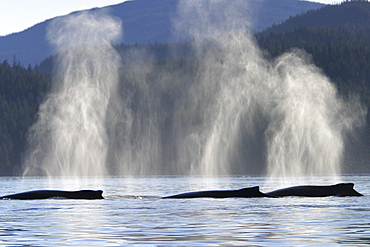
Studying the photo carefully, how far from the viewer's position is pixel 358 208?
111ft

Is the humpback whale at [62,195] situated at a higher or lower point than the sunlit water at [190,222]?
higher

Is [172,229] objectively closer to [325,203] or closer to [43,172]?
[325,203]

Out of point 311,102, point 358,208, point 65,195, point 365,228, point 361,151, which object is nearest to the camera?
point 365,228

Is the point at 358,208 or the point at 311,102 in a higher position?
the point at 311,102

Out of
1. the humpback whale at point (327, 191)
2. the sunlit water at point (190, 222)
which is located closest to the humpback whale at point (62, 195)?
the sunlit water at point (190, 222)

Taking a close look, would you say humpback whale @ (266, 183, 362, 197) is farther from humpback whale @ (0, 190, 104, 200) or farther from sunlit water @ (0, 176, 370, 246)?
humpback whale @ (0, 190, 104, 200)

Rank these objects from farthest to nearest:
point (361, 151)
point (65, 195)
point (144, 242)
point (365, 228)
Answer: point (361, 151)
point (65, 195)
point (365, 228)
point (144, 242)

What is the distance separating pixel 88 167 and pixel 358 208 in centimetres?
16029

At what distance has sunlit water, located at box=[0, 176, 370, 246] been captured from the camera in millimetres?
22406

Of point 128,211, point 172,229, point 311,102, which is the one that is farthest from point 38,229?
point 311,102

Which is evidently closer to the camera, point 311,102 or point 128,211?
point 128,211

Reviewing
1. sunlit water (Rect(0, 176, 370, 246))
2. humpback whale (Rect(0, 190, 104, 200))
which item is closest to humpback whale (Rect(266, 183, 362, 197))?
sunlit water (Rect(0, 176, 370, 246))

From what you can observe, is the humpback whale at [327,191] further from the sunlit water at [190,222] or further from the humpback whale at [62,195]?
the humpback whale at [62,195]

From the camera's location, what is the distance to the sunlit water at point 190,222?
22.4 meters
